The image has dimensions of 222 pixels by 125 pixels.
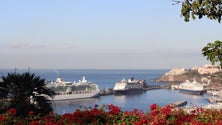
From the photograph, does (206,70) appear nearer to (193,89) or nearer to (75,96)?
(193,89)

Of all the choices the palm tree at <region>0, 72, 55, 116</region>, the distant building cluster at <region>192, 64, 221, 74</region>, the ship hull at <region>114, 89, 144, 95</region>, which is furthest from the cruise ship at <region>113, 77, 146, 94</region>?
the palm tree at <region>0, 72, 55, 116</region>

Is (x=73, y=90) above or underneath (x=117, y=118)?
underneath

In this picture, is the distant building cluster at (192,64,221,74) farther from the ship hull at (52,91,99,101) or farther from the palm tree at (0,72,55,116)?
the palm tree at (0,72,55,116)

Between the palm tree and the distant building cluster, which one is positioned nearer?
the palm tree

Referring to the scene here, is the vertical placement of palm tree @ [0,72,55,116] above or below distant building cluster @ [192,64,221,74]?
below

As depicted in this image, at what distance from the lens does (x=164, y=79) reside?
17312 cm

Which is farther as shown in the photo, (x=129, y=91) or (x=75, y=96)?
(x=129, y=91)

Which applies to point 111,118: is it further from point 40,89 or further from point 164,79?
point 164,79

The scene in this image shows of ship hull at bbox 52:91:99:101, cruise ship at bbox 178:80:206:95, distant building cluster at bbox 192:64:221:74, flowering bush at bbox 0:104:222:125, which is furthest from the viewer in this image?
distant building cluster at bbox 192:64:221:74

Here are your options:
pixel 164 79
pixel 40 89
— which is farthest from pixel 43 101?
pixel 164 79

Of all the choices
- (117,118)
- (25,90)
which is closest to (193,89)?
(25,90)

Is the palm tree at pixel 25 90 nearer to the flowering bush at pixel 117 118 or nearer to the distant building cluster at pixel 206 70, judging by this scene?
the flowering bush at pixel 117 118

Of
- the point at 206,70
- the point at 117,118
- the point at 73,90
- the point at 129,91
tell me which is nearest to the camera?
the point at 117,118

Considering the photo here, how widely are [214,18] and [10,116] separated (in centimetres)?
323
